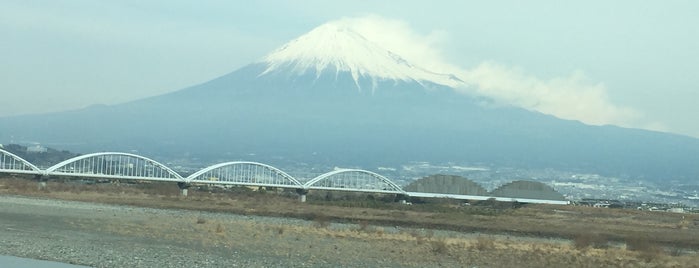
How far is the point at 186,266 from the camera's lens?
70.5 feet

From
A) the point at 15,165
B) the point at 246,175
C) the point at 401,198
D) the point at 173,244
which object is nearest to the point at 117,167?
the point at 15,165

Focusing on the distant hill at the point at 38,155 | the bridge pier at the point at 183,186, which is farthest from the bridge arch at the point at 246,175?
the distant hill at the point at 38,155

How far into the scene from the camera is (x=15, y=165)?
93.3 meters

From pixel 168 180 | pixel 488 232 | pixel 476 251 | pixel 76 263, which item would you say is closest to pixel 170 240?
pixel 76 263

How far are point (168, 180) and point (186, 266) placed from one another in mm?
75301

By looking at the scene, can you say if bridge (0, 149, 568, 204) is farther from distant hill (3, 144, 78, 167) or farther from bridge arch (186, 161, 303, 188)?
distant hill (3, 144, 78, 167)

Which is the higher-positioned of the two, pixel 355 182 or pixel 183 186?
pixel 355 182

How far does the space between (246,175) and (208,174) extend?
537 centimetres

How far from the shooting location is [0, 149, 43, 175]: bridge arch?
88188mm

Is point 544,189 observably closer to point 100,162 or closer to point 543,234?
point 100,162

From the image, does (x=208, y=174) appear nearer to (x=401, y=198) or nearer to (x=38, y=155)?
(x=401, y=198)

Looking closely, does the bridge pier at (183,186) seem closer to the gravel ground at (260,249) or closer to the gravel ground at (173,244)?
the gravel ground at (173,244)

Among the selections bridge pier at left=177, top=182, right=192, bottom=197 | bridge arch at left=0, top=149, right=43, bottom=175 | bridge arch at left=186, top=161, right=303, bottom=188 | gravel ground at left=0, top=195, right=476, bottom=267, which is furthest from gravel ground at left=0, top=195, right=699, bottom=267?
bridge arch at left=186, top=161, right=303, bottom=188

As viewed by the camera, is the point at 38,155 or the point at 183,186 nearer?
the point at 183,186
